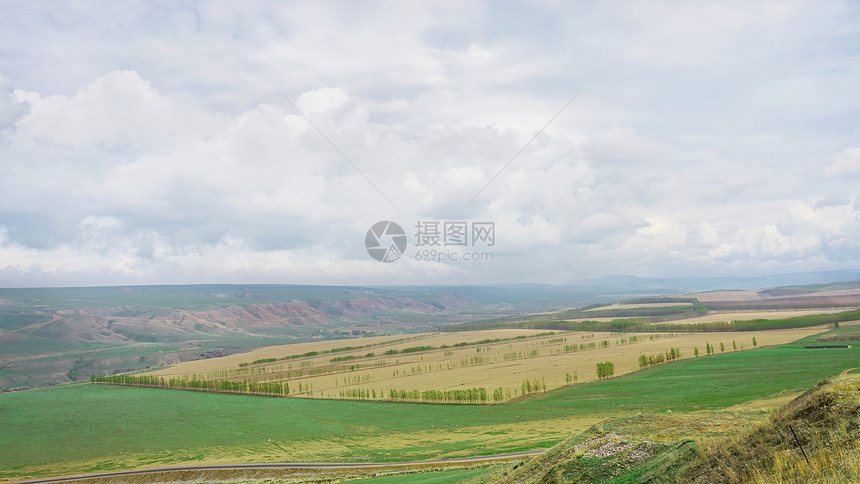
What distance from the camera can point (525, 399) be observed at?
74.1 m

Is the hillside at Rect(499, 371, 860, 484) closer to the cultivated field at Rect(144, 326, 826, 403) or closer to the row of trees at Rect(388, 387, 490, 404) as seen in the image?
the cultivated field at Rect(144, 326, 826, 403)

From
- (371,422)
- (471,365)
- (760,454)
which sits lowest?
(471,365)

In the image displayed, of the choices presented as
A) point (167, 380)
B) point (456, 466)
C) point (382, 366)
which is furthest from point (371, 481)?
point (167, 380)

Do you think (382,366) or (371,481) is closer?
(371,481)

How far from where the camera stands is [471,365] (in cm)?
12719

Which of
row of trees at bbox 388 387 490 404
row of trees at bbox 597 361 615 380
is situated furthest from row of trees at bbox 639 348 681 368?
row of trees at bbox 388 387 490 404

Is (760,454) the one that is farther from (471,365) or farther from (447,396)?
(471,365)

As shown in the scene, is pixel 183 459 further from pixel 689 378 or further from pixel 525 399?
pixel 689 378

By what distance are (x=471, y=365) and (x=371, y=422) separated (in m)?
63.5

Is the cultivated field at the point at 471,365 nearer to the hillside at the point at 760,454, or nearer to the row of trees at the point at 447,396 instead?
the row of trees at the point at 447,396

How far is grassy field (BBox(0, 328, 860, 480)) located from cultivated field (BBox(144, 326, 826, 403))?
37.7 ft

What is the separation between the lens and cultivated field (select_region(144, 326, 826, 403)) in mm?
93562

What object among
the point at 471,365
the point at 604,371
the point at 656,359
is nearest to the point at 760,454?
the point at 604,371

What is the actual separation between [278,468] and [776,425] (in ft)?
145
